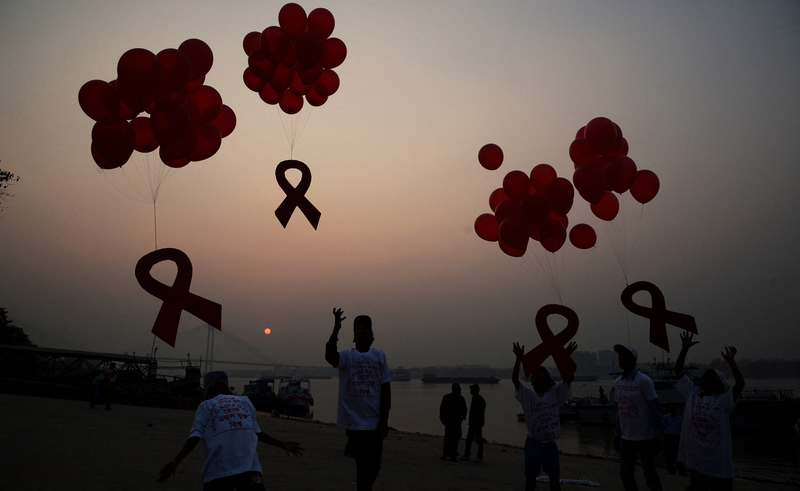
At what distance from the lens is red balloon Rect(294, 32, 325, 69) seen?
7.52 meters

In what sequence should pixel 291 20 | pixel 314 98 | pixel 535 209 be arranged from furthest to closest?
1. pixel 535 209
2. pixel 314 98
3. pixel 291 20

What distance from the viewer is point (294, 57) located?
25.8 ft

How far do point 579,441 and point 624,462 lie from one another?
27154 millimetres

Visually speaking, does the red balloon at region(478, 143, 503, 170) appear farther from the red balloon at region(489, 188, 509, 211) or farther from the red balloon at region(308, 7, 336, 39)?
the red balloon at region(308, 7, 336, 39)

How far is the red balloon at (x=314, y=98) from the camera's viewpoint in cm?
→ 876

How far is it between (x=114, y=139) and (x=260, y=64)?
2439 millimetres

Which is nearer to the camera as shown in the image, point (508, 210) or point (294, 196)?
point (294, 196)

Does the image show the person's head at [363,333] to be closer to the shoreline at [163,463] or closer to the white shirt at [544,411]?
the white shirt at [544,411]

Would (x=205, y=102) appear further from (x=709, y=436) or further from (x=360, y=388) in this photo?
(x=709, y=436)

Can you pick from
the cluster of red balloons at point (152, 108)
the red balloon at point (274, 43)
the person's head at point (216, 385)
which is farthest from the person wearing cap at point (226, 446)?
the red balloon at point (274, 43)

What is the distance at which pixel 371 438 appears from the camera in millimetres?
3977

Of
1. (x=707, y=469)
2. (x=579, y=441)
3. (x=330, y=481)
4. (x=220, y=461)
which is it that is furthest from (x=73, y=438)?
(x=579, y=441)

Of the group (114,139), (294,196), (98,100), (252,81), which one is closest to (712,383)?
(294,196)

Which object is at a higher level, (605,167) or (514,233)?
(605,167)
